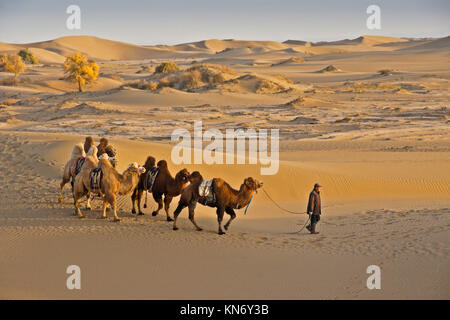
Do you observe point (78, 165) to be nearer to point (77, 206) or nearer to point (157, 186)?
point (77, 206)

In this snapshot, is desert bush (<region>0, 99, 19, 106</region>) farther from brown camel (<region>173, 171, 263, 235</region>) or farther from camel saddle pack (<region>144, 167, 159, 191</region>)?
brown camel (<region>173, 171, 263, 235</region>)

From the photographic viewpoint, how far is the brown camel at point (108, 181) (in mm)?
10164

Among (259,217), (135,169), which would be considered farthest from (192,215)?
(259,217)

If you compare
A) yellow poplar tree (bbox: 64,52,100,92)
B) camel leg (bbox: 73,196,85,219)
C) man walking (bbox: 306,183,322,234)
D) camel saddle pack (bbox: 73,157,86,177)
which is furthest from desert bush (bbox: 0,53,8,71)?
man walking (bbox: 306,183,322,234)

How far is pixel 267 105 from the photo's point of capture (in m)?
37.2

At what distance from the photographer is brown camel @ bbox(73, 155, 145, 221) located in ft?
33.3

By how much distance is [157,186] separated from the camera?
10664 mm

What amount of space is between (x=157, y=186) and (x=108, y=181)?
1051 mm

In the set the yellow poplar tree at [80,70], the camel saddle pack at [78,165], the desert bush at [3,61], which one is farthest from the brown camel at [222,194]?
the desert bush at [3,61]

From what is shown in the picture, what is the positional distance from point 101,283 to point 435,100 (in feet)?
115

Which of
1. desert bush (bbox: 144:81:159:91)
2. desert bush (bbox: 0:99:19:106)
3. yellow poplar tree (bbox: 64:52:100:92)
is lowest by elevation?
desert bush (bbox: 0:99:19:106)

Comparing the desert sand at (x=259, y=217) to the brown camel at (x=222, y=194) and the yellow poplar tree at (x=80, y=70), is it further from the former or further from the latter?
the yellow poplar tree at (x=80, y=70)

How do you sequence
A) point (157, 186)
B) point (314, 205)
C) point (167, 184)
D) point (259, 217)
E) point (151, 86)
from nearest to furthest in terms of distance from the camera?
1. point (314, 205)
2. point (167, 184)
3. point (157, 186)
4. point (259, 217)
5. point (151, 86)
